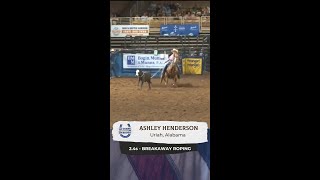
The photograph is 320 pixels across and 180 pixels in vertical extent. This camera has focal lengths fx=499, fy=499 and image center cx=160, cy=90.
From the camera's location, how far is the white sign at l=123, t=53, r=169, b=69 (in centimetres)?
429

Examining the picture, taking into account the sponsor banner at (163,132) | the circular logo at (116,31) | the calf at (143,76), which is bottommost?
the sponsor banner at (163,132)

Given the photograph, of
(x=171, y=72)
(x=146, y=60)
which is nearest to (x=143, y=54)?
(x=146, y=60)

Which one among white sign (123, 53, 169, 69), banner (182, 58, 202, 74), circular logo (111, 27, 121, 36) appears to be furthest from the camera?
white sign (123, 53, 169, 69)

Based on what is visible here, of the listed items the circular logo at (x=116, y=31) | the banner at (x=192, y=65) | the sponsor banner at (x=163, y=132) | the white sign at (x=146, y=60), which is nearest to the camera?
the sponsor banner at (x=163, y=132)

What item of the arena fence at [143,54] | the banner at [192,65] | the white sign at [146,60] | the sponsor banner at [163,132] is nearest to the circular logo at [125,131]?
the sponsor banner at [163,132]

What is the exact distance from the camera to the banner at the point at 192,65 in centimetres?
417

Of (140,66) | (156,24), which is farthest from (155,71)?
(156,24)

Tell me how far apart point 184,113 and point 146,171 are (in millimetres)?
573

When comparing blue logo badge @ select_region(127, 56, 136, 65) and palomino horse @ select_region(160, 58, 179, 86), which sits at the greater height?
blue logo badge @ select_region(127, 56, 136, 65)

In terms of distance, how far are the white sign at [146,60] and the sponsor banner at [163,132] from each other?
566 mm

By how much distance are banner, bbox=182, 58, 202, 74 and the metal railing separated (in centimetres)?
28

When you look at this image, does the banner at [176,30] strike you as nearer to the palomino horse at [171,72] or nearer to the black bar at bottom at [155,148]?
the palomino horse at [171,72]

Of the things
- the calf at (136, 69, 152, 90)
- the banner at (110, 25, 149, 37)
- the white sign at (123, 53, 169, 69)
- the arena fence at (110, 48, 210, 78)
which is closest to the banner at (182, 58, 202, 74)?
the arena fence at (110, 48, 210, 78)

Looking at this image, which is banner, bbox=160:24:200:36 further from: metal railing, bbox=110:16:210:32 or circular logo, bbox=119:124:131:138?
circular logo, bbox=119:124:131:138
